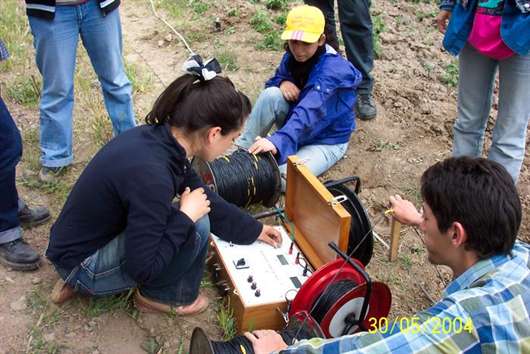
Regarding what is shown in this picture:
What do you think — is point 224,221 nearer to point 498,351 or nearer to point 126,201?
point 126,201

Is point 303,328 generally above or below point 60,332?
above

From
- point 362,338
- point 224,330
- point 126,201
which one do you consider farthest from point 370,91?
point 362,338

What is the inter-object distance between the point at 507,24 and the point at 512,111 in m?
0.54

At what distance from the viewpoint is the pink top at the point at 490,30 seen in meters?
3.18

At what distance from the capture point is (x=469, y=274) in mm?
2059

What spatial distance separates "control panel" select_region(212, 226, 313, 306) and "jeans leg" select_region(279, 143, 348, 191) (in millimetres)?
879

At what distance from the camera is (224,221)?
307 centimetres

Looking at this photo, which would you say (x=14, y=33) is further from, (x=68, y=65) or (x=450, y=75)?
(x=450, y=75)

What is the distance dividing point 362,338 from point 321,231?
50.6 inches

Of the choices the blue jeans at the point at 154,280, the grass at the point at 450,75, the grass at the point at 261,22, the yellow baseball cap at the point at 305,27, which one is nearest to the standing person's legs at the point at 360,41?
the yellow baseball cap at the point at 305,27

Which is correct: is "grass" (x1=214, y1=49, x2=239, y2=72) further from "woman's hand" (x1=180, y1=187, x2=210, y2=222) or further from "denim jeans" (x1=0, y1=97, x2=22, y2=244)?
"woman's hand" (x1=180, y1=187, x2=210, y2=222)

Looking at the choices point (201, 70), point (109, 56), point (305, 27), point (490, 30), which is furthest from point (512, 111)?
point (109, 56)

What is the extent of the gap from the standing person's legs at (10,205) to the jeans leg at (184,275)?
2.51ft
